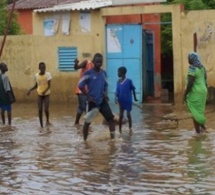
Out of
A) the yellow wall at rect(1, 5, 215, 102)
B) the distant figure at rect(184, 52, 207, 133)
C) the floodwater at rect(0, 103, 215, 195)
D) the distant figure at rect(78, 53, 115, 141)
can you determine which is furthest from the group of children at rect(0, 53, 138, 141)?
the yellow wall at rect(1, 5, 215, 102)

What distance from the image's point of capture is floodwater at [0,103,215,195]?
920 centimetres

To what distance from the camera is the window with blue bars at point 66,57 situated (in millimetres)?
22531

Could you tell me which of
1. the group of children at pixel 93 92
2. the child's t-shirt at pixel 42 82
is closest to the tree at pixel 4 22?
the group of children at pixel 93 92

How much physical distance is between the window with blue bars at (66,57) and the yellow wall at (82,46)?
12 centimetres

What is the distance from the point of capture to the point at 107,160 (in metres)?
11.2

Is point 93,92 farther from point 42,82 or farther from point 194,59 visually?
point 42,82

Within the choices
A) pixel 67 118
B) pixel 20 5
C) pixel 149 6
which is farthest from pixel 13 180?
pixel 20 5

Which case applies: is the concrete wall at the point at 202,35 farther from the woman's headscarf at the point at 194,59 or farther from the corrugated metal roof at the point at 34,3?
the corrugated metal roof at the point at 34,3

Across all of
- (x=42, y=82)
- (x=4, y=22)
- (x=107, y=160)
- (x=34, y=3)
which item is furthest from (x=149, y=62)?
(x=34, y=3)

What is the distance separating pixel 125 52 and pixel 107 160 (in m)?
10.8

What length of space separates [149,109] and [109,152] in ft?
26.1

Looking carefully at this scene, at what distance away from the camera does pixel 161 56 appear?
2525 centimetres

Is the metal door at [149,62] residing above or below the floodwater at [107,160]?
above

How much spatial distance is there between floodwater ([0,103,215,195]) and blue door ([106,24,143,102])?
476cm
